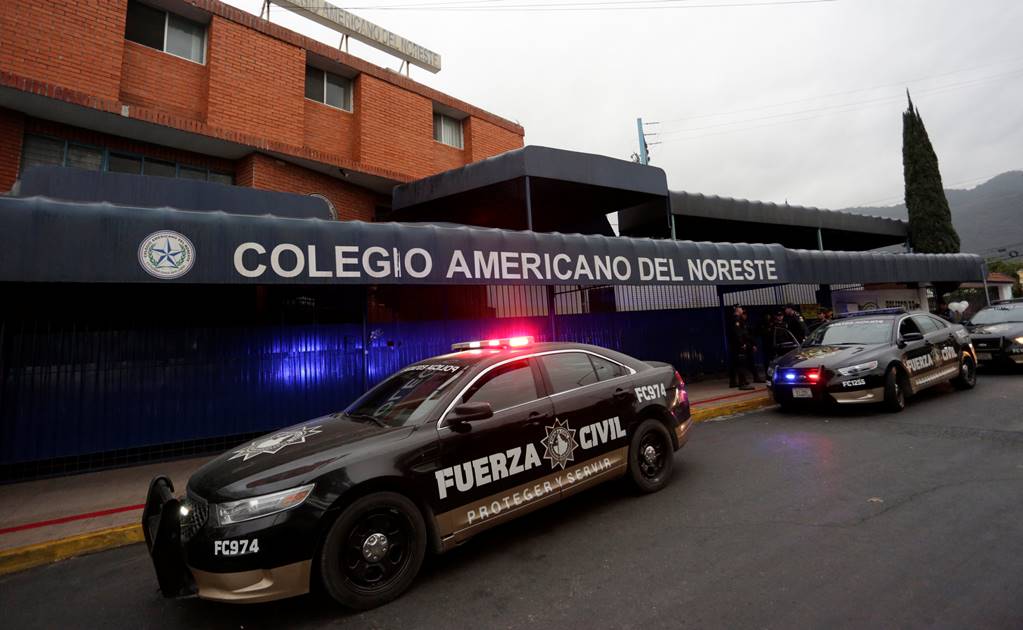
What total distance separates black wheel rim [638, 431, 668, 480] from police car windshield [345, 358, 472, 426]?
1975mm

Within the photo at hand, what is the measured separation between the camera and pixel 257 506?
2.58 meters

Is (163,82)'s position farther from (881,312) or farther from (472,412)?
(881,312)

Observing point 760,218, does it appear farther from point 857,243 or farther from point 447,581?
point 447,581

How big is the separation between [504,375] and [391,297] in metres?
7.98

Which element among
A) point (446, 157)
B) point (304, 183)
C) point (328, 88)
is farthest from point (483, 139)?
point (304, 183)

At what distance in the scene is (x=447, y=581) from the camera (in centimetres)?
301

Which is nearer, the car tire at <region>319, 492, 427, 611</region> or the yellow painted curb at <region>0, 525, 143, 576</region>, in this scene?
the car tire at <region>319, 492, 427, 611</region>

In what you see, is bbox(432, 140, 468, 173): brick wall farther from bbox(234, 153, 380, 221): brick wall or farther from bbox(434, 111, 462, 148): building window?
bbox(234, 153, 380, 221): brick wall

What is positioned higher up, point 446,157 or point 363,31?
point 363,31

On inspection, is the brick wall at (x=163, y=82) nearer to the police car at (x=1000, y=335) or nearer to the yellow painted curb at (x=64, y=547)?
the yellow painted curb at (x=64, y=547)

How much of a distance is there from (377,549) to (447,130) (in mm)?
14743

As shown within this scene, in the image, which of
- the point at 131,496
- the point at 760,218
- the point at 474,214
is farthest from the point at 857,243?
the point at 131,496

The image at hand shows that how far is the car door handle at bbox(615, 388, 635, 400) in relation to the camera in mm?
4203

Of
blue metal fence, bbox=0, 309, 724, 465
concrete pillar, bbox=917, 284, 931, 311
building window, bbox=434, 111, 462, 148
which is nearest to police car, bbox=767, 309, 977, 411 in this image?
blue metal fence, bbox=0, 309, 724, 465
